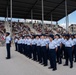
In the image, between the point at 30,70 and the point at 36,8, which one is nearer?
the point at 30,70

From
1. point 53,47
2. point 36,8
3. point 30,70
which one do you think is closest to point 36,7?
point 36,8

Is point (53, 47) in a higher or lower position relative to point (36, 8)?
lower

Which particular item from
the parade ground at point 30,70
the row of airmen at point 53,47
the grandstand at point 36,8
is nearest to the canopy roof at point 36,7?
the grandstand at point 36,8

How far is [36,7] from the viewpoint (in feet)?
89.2

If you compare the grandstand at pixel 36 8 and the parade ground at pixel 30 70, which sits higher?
the grandstand at pixel 36 8

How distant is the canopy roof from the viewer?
24.9 meters

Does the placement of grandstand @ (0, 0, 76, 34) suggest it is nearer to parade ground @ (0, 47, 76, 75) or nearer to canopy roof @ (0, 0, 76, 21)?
canopy roof @ (0, 0, 76, 21)

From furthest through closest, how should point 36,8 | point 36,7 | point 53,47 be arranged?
1. point 36,8
2. point 36,7
3. point 53,47

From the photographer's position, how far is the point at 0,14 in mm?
28969

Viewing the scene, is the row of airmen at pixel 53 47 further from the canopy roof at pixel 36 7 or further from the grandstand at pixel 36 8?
the canopy roof at pixel 36 7

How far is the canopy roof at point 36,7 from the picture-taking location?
2490 centimetres

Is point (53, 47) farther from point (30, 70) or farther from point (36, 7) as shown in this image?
point (36, 7)

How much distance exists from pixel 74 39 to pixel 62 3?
1934 centimetres

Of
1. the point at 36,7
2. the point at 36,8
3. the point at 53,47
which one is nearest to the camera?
the point at 53,47
